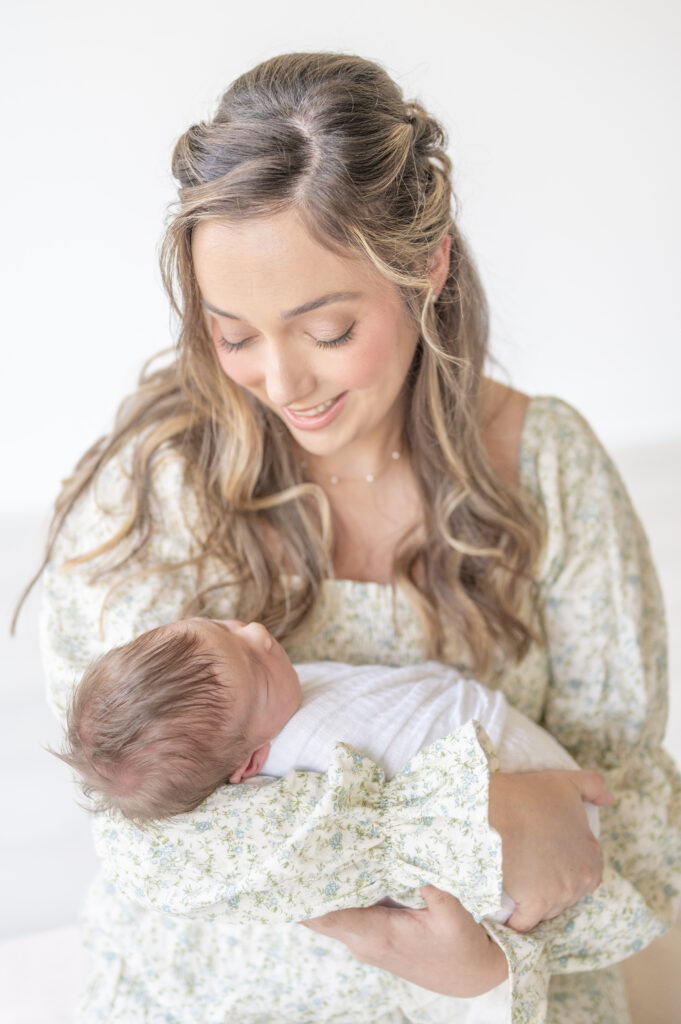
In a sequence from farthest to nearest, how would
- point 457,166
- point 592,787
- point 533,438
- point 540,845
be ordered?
point 457,166
point 533,438
point 592,787
point 540,845

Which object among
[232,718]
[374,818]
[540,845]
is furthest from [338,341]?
[540,845]

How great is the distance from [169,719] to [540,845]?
553 millimetres

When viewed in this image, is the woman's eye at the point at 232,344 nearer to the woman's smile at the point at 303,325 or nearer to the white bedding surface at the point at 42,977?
the woman's smile at the point at 303,325

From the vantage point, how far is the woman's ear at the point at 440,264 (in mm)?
1571

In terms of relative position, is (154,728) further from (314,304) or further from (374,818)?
(314,304)

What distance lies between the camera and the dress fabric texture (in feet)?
4.63

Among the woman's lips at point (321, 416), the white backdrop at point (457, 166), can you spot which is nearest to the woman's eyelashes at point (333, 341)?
the woman's lips at point (321, 416)

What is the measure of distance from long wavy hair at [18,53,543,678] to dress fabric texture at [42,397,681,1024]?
4 cm

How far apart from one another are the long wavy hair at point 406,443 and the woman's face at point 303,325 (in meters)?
0.05

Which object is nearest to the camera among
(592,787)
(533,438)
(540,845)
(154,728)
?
(154,728)

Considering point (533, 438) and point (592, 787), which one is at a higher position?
point (533, 438)

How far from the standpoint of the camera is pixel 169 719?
137cm

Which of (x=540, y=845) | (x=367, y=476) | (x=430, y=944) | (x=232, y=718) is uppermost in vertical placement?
(x=367, y=476)

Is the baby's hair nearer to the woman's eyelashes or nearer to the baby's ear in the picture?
the baby's ear
